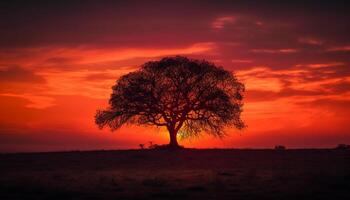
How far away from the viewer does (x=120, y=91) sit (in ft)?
210

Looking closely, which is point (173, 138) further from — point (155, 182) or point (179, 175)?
point (155, 182)

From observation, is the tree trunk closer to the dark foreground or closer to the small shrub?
the dark foreground

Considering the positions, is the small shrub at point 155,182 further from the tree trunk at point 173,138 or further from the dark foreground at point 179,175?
the tree trunk at point 173,138

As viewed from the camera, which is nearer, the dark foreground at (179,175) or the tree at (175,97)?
the dark foreground at (179,175)

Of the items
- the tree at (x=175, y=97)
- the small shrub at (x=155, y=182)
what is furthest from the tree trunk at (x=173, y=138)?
the small shrub at (x=155, y=182)

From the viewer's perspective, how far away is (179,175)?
38.1 m

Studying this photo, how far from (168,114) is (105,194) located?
37.1 m

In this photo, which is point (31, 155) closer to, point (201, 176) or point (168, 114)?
point (168, 114)

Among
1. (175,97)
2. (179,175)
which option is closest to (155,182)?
(179,175)

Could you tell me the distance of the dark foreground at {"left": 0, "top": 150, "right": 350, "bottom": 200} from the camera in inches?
1106

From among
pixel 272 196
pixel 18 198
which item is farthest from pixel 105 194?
pixel 272 196

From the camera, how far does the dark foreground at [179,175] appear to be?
92.2 feet

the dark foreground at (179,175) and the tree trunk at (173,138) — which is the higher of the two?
the tree trunk at (173,138)

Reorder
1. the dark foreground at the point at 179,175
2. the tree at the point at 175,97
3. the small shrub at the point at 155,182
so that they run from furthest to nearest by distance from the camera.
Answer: the tree at the point at 175,97 → the small shrub at the point at 155,182 → the dark foreground at the point at 179,175
